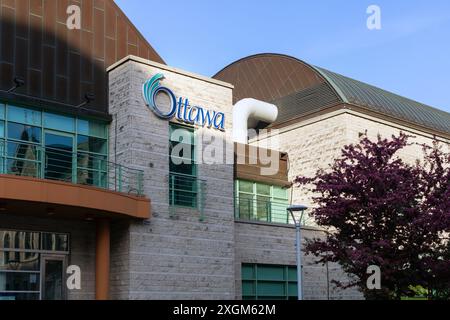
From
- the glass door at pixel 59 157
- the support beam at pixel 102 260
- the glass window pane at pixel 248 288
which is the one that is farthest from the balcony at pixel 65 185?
the glass window pane at pixel 248 288

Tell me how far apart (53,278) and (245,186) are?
972 centimetres

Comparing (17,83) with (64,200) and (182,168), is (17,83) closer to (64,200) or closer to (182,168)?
(64,200)

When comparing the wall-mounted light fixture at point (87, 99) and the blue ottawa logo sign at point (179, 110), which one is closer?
the wall-mounted light fixture at point (87, 99)

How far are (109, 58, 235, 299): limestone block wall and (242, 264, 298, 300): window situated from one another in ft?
6.16

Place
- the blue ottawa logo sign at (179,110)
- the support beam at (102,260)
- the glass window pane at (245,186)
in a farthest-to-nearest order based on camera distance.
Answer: the glass window pane at (245,186) → the blue ottawa logo sign at (179,110) → the support beam at (102,260)

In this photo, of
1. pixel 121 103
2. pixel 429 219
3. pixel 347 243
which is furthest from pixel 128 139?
pixel 429 219

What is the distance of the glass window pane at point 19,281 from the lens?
18.6 metres

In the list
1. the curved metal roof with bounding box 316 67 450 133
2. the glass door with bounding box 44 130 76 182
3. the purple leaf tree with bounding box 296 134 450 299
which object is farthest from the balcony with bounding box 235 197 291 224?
the glass door with bounding box 44 130 76 182

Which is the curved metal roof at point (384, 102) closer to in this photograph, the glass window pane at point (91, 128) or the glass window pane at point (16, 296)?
the glass window pane at point (91, 128)

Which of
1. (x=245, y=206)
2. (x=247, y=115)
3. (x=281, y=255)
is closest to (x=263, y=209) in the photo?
(x=245, y=206)

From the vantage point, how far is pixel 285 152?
30156mm

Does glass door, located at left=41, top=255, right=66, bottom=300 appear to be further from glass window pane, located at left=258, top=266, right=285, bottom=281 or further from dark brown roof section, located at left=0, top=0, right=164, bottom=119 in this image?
glass window pane, located at left=258, top=266, right=285, bottom=281

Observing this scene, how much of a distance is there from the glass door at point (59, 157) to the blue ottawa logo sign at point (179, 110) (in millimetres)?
2781

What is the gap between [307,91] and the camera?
31328 millimetres
